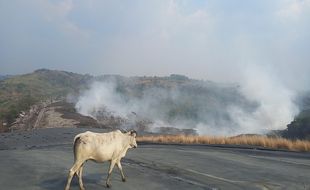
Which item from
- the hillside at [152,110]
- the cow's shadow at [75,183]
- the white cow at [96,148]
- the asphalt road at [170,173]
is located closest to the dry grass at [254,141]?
the asphalt road at [170,173]

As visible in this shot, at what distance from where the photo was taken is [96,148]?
13.1 metres

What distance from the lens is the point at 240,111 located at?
10031 centimetres

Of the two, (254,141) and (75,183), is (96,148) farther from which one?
(254,141)

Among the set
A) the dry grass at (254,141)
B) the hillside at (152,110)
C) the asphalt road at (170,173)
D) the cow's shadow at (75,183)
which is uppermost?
the hillside at (152,110)

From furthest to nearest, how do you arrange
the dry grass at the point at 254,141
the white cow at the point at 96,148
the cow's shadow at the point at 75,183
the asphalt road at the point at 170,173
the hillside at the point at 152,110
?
the hillside at the point at 152,110
the dry grass at the point at 254,141
the asphalt road at the point at 170,173
the cow's shadow at the point at 75,183
the white cow at the point at 96,148

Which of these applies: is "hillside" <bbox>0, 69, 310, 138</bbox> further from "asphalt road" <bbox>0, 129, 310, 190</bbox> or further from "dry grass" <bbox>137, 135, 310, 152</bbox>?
"asphalt road" <bbox>0, 129, 310, 190</bbox>

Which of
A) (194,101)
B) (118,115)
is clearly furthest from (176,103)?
(118,115)

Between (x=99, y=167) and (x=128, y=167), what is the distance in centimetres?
116

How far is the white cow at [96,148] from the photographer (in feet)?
41.7

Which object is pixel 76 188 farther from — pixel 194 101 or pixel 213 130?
pixel 194 101

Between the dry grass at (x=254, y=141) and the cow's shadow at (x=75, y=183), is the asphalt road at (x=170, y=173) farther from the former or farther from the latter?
the dry grass at (x=254, y=141)

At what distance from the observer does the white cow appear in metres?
12.7

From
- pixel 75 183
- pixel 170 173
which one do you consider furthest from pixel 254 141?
pixel 75 183

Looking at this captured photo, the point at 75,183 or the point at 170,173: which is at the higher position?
the point at 170,173
